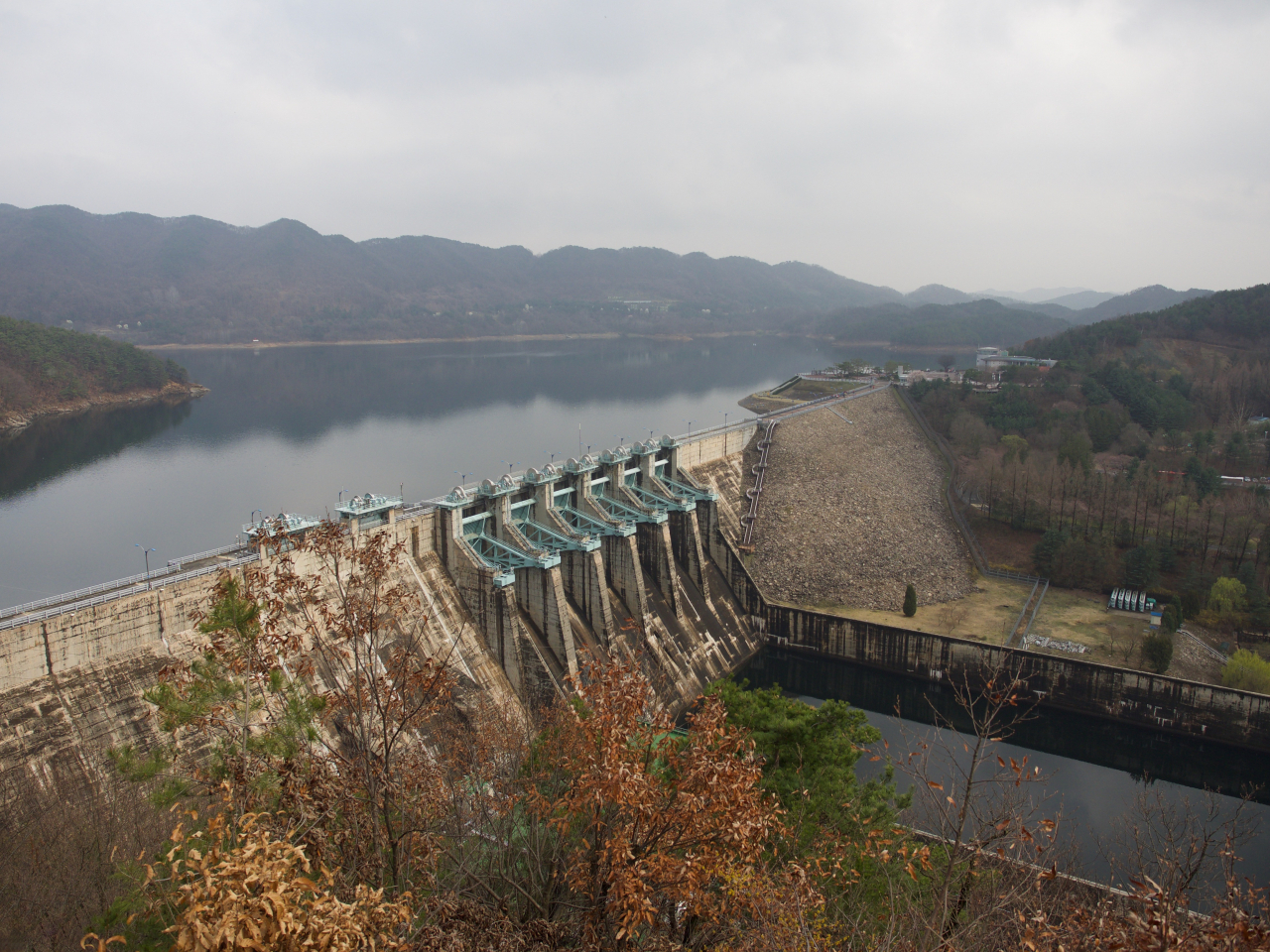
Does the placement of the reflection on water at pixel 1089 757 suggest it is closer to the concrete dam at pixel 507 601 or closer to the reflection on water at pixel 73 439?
the concrete dam at pixel 507 601

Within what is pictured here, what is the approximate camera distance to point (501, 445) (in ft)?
203

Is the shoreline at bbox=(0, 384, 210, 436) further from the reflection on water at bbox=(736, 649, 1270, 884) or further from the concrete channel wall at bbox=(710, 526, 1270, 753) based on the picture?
the reflection on water at bbox=(736, 649, 1270, 884)

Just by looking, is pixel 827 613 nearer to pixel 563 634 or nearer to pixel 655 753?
pixel 563 634

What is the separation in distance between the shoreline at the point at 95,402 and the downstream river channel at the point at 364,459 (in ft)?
4.29

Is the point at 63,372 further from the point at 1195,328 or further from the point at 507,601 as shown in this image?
the point at 1195,328

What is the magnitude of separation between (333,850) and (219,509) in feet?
135

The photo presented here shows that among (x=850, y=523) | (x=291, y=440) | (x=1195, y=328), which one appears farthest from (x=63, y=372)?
(x=1195, y=328)

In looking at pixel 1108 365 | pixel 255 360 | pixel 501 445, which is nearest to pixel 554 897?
pixel 501 445

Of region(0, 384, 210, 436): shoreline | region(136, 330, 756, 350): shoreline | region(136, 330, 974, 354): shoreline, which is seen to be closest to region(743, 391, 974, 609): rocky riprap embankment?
region(0, 384, 210, 436): shoreline

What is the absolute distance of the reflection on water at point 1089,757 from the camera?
82.4ft

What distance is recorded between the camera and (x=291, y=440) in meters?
63.7

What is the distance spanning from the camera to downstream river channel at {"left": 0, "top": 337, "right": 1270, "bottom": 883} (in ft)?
95.4

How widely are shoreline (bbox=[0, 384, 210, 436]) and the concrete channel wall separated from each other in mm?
55678

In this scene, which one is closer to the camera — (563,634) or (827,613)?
(563,634)
